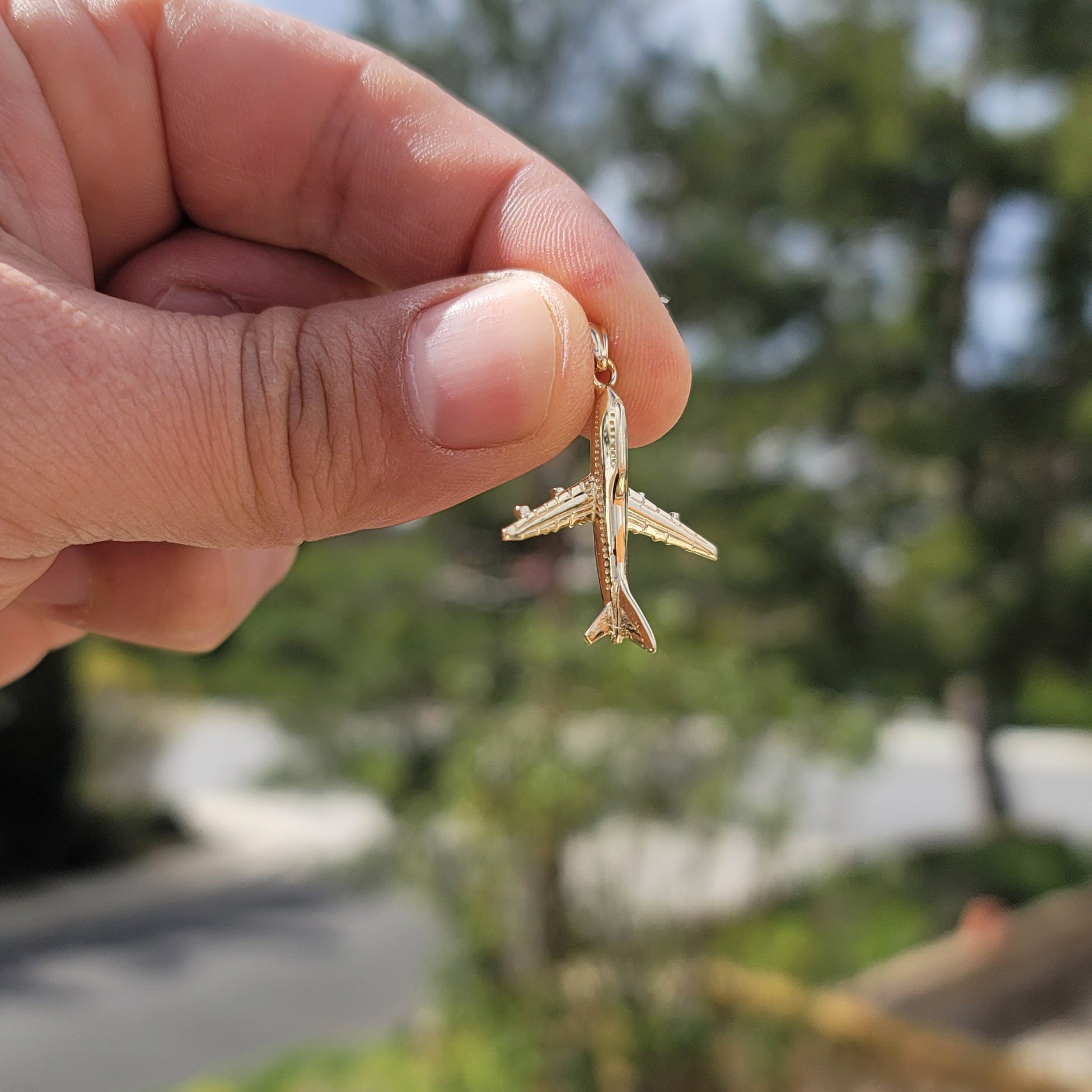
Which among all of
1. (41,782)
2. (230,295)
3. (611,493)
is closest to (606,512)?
(611,493)

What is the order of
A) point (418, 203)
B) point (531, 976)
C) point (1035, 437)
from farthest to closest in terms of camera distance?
1. point (1035, 437)
2. point (531, 976)
3. point (418, 203)

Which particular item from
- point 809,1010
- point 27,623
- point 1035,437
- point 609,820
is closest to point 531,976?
point 609,820

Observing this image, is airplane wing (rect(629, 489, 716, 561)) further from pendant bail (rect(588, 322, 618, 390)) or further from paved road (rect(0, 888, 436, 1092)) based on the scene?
paved road (rect(0, 888, 436, 1092))

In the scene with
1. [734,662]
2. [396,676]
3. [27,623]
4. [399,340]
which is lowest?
[396,676]

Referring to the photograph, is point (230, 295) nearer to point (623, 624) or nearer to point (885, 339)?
point (623, 624)

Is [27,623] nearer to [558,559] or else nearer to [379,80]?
[379,80]

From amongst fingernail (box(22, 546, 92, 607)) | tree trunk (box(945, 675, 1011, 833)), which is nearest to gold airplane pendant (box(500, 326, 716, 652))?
fingernail (box(22, 546, 92, 607))

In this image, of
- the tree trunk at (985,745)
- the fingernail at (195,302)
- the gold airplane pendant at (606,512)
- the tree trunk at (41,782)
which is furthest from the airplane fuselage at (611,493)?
the tree trunk at (41,782)
